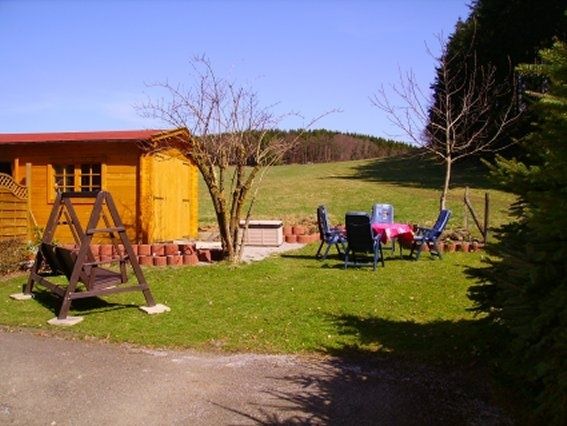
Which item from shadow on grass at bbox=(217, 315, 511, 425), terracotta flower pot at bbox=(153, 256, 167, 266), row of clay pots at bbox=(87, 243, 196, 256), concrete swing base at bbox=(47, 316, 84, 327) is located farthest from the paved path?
row of clay pots at bbox=(87, 243, 196, 256)

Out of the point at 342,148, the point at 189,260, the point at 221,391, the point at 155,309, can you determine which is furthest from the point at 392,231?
the point at 342,148

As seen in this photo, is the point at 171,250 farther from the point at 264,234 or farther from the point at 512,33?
the point at 512,33

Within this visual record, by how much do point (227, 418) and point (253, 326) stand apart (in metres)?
2.53

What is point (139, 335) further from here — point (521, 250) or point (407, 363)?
point (521, 250)

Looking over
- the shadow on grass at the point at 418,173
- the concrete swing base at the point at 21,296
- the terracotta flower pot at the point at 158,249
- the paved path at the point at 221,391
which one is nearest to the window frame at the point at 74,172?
the terracotta flower pot at the point at 158,249

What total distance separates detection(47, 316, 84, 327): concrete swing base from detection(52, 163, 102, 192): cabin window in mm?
7853

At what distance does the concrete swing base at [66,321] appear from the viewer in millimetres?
6383

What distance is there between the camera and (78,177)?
14.1 meters

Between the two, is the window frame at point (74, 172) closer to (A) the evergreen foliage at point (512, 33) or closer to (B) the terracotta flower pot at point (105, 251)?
(B) the terracotta flower pot at point (105, 251)

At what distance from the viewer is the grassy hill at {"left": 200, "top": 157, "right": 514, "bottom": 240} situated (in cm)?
2098

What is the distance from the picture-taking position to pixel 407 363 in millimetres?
4867

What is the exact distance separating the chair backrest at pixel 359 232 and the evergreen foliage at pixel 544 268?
19.1ft

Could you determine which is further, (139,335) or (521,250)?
(139,335)

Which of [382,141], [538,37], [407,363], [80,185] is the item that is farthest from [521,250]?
[382,141]
